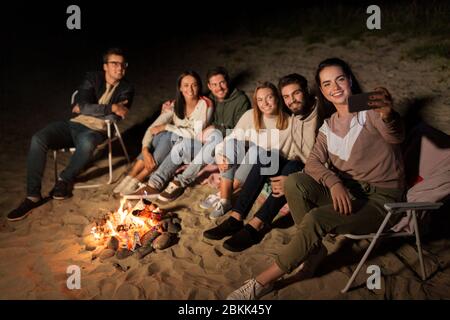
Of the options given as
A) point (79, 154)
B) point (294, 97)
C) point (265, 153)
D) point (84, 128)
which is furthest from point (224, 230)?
point (84, 128)

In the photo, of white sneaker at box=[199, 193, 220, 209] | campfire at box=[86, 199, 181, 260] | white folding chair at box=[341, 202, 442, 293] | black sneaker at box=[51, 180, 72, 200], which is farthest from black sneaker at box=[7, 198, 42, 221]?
white folding chair at box=[341, 202, 442, 293]

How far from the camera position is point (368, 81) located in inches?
209

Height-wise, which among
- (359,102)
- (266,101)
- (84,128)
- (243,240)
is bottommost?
(243,240)

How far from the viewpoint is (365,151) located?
2828 mm

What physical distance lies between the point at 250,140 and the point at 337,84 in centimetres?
126

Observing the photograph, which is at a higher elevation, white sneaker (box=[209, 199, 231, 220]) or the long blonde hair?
the long blonde hair

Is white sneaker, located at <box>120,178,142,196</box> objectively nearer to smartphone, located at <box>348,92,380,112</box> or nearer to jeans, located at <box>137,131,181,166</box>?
jeans, located at <box>137,131,181,166</box>

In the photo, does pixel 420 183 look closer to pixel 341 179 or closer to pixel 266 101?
pixel 341 179

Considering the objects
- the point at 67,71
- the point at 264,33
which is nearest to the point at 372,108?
the point at 264,33

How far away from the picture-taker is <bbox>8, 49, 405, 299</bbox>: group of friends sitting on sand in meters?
2.72

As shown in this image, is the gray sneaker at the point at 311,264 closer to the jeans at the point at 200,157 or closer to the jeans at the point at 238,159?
the jeans at the point at 238,159

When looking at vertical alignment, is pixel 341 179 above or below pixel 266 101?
below

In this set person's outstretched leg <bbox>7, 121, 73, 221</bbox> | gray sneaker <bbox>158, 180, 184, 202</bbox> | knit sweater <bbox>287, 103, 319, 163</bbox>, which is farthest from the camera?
gray sneaker <bbox>158, 180, 184, 202</bbox>
